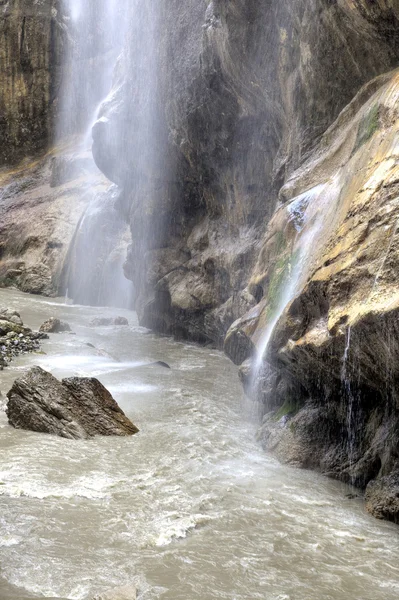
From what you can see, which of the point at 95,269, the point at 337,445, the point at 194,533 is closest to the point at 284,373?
the point at 337,445

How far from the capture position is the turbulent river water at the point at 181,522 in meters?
3.52

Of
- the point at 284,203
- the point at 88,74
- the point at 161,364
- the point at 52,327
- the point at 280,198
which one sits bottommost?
the point at 161,364

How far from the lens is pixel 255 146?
13125 millimetres

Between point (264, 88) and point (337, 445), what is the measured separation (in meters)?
8.09

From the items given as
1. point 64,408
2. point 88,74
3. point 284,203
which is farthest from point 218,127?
point 88,74

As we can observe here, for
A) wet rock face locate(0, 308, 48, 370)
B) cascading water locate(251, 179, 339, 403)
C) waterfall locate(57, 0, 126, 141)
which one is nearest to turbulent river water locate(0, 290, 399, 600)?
cascading water locate(251, 179, 339, 403)

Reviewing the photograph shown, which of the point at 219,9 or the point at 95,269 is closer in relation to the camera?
the point at 219,9

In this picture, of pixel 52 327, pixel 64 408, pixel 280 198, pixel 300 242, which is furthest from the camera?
pixel 52 327

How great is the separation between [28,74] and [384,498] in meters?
37.5

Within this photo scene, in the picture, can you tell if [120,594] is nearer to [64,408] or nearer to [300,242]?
[64,408]

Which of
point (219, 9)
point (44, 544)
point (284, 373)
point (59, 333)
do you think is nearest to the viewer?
point (44, 544)

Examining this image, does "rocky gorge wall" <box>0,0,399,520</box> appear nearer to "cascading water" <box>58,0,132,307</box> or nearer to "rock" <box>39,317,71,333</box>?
"rock" <box>39,317,71,333</box>

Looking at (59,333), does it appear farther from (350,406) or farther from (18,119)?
(18,119)

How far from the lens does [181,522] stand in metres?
4.45
